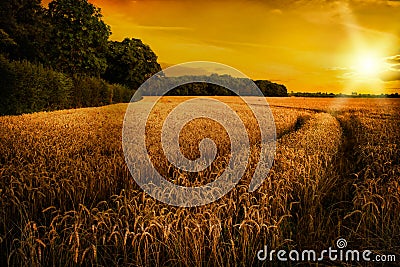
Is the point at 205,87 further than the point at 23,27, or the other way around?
the point at 205,87

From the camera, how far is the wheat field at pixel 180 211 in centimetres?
356

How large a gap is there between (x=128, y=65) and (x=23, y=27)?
21727mm

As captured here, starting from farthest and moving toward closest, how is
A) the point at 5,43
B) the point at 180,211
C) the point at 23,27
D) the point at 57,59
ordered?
the point at 57,59, the point at 23,27, the point at 5,43, the point at 180,211

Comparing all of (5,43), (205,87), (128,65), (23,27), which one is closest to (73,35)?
(23,27)

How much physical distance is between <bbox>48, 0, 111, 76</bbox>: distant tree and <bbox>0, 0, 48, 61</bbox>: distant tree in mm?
2111

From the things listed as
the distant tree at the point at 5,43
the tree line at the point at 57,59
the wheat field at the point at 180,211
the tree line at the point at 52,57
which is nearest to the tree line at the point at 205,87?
the tree line at the point at 57,59

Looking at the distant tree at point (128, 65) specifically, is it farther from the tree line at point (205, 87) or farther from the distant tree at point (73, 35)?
the distant tree at point (73, 35)

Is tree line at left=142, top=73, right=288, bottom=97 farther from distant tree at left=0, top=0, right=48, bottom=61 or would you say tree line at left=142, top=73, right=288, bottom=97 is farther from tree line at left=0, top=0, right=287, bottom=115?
distant tree at left=0, top=0, right=48, bottom=61

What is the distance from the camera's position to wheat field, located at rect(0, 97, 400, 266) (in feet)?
11.7

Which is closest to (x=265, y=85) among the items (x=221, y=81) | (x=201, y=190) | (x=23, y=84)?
(x=221, y=81)

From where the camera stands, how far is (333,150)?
29.6 ft

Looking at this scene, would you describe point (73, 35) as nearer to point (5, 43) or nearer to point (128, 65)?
point (5, 43)

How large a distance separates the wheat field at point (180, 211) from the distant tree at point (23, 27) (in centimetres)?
2156

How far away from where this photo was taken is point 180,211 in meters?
4.34
